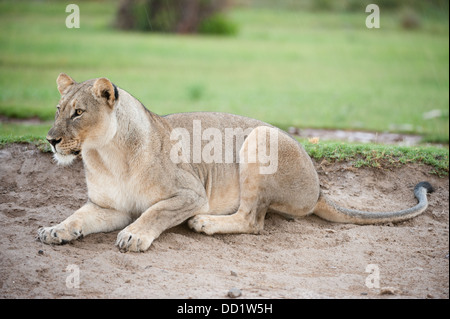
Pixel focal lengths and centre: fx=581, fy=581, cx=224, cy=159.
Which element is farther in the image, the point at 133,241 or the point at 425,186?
the point at 425,186

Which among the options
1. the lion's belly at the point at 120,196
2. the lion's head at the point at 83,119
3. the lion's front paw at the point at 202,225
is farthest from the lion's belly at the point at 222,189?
the lion's head at the point at 83,119

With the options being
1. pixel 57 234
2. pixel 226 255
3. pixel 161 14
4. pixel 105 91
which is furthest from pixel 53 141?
pixel 161 14

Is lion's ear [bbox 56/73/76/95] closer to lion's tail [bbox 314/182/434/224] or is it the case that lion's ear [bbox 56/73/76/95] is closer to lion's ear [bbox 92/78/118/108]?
lion's ear [bbox 92/78/118/108]

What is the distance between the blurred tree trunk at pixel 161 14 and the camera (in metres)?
27.2

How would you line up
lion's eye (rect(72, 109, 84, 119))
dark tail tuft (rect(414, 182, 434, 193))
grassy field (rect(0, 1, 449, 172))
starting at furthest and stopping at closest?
grassy field (rect(0, 1, 449, 172)), dark tail tuft (rect(414, 182, 434, 193)), lion's eye (rect(72, 109, 84, 119))

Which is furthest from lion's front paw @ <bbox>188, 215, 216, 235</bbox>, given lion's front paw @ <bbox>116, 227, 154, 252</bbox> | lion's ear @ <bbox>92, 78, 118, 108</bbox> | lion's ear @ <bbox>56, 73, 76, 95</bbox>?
lion's ear @ <bbox>56, 73, 76, 95</bbox>

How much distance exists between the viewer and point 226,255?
5453mm

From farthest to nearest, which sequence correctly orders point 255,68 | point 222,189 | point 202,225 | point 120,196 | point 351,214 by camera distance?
point 255,68
point 351,214
point 222,189
point 202,225
point 120,196

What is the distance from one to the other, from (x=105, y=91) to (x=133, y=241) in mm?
1386

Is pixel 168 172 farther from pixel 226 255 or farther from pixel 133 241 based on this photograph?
pixel 226 255

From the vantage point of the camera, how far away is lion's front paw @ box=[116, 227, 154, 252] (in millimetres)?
5234

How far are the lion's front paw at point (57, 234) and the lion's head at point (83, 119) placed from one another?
2.08 feet

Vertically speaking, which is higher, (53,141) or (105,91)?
(105,91)
